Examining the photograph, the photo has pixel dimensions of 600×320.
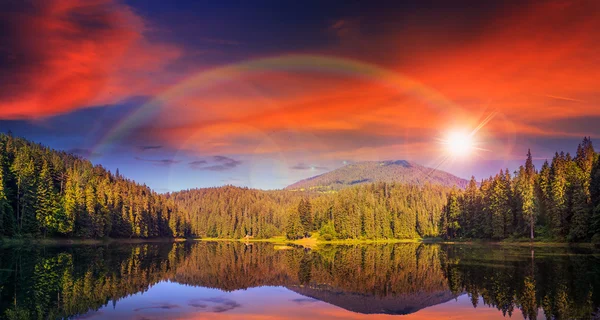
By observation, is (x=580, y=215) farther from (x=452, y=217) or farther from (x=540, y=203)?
(x=452, y=217)

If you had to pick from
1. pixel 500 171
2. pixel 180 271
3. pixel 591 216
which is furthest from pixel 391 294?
pixel 500 171

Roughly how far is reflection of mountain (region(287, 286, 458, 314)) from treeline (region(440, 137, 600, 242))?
6041 centimetres

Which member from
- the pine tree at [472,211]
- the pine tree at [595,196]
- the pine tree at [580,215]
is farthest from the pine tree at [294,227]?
the pine tree at [595,196]

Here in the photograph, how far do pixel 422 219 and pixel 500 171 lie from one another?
64.2 metres

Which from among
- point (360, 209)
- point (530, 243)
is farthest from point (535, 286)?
point (360, 209)

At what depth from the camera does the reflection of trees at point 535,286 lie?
2794 centimetres

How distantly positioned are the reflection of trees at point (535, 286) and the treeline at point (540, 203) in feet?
127

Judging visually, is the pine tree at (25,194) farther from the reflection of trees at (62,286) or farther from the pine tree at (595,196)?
the pine tree at (595,196)

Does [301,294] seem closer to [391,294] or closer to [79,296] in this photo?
[391,294]

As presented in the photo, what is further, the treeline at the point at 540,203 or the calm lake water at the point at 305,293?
the treeline at the point at 540,203

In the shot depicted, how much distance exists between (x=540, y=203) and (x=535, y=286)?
86.9 m

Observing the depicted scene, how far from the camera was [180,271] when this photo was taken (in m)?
56.4

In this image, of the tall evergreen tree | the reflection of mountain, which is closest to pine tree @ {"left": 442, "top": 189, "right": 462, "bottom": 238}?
the reflection of mountain

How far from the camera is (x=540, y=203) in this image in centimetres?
11244
